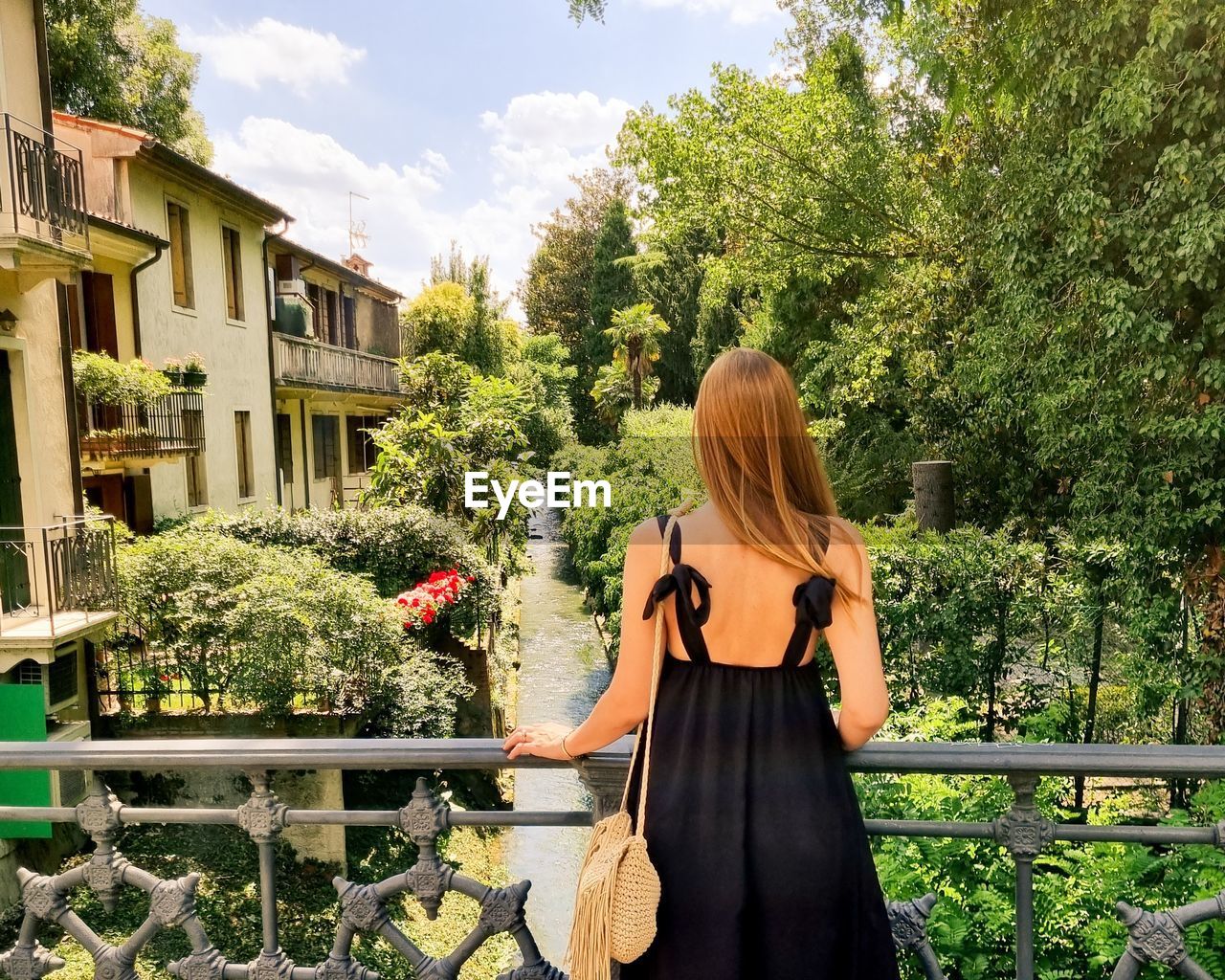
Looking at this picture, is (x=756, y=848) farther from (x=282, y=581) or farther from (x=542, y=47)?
(x=282, y=581)

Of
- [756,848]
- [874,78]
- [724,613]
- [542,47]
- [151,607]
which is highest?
[874,78]

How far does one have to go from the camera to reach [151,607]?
28.5ft

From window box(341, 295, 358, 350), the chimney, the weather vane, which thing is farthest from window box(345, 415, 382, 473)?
the weather vane

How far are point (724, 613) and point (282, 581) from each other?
7596 millimetres

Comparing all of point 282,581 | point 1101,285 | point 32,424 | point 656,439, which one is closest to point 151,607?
point 282,581

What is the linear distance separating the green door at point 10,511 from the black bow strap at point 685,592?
28.0ft

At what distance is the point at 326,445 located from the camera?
853 inches

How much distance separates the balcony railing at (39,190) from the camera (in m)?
7.44

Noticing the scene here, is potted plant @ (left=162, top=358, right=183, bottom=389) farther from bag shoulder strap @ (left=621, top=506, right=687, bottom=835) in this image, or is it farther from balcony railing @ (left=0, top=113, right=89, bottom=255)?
bag shoulder strap @ (left=621, top=506, right=687, bottom=835)

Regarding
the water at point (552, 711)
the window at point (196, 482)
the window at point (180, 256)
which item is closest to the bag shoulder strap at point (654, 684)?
the water at point (552, 711)

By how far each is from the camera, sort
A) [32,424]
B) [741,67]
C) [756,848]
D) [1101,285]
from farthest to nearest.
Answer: [741,67], [32,424], [1101,285], [756,848]

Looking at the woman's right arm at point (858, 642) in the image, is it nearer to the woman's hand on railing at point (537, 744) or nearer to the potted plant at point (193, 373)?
the woman's hand on railing at point (537, 744)

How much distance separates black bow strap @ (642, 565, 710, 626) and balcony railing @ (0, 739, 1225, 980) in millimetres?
362

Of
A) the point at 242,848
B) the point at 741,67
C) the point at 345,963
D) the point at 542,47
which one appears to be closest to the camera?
the point at 345,963
